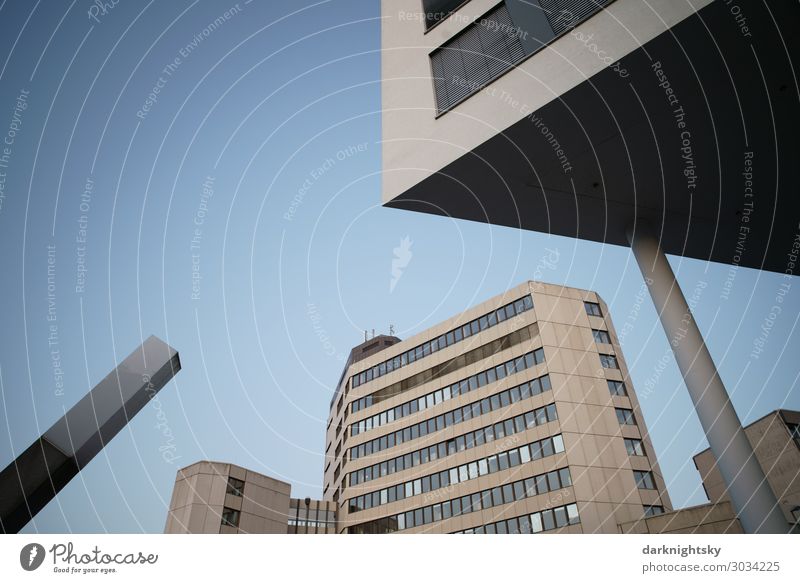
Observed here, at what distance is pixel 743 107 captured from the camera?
909 cm

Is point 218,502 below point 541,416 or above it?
below

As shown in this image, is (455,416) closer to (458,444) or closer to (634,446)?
(458,444)

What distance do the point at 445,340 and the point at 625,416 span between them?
65.9ft

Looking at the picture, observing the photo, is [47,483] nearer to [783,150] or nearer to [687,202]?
[687,202]

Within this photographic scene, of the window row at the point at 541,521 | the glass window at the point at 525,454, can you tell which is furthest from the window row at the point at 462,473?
the window row at the point at 541,521

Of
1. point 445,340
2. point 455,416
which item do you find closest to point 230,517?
point 455,416

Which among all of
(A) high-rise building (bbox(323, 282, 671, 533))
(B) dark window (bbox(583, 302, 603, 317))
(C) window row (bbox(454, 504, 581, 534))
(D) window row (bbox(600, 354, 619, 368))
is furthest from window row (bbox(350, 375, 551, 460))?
(B) dark window (bbox(583, 302, 603, 317))

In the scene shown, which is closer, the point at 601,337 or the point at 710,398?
the point at 710,398

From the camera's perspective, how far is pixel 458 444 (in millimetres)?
45156

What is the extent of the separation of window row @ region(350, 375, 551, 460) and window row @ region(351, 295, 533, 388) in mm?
8031

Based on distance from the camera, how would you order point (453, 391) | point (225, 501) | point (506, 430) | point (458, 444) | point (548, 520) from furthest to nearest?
point (453, 391)
point (458, 444)
point (506, 430)
point (225, 501)
point (548, 520)

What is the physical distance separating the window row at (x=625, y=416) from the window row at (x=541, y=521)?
9796 millimetres

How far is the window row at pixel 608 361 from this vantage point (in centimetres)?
4397
